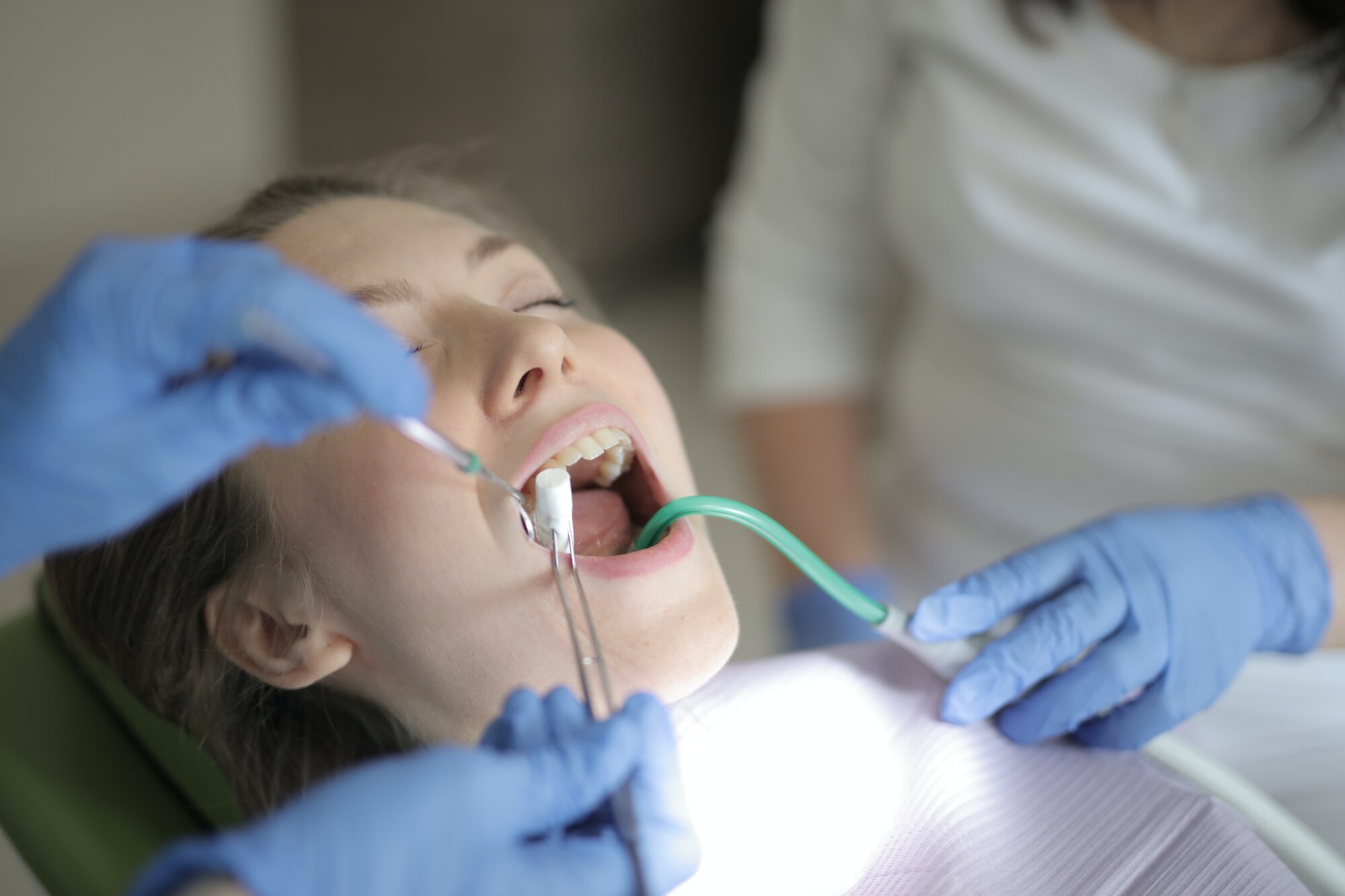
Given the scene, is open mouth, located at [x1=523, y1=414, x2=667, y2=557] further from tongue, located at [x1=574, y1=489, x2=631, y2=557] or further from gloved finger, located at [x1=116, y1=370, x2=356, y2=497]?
gloved finger, located at [x1=116, y1=370, x2=356, y2=497]

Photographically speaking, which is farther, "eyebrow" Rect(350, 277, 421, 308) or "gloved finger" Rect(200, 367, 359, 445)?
"eyebrow" Rect(350, 277, 421, 308)

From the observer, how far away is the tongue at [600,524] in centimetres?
99

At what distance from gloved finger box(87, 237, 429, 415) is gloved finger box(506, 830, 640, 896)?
0.31 meters

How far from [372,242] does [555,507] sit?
31 cm

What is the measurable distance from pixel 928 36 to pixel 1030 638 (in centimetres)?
73

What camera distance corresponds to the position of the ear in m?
0.83

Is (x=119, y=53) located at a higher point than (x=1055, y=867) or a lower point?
higher

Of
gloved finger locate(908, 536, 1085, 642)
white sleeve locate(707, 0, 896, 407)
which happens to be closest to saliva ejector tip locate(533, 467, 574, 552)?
gloved finger locate(908, 536, 1085, 642)

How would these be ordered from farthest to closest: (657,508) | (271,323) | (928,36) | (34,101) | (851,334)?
1. (34,101)
2. (851,334)
3. (928,36)
4. (657,508)
5. (271,323)

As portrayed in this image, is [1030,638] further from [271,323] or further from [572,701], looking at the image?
[271,323]

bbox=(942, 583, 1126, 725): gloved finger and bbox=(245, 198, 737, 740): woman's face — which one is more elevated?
bbox=(245, 198, 737, 740): woman's face

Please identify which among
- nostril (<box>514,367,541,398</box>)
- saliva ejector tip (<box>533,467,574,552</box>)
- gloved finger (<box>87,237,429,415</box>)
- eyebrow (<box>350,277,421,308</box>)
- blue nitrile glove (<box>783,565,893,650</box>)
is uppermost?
gloved finger (<box>87,237,429,415</box>)

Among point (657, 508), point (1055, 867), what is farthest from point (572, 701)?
point (1055, 867)

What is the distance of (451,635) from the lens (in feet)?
2.66
